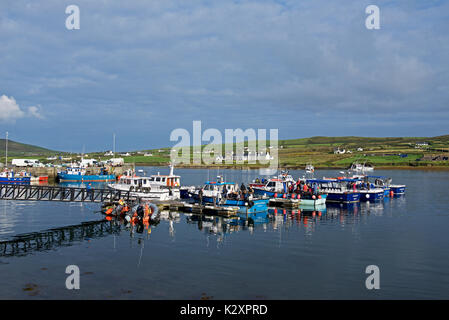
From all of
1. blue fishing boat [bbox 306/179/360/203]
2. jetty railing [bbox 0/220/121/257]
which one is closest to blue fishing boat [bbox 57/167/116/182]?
blue fishing boat [bbox 306/179/360/203]

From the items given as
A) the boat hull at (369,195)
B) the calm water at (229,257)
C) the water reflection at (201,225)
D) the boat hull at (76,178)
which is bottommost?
the calm water at (229,257)

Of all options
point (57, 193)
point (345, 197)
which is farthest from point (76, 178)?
point (345, 197)

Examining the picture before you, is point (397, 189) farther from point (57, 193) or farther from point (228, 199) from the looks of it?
point (57, 193)

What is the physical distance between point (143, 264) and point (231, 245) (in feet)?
27.7

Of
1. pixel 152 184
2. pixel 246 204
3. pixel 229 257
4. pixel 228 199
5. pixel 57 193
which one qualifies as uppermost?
pixel 152 184

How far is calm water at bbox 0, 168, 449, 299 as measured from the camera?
20.9 m

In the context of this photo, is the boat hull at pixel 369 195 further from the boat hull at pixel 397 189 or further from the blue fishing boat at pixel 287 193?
the blue fishing boat at pixel 287 193

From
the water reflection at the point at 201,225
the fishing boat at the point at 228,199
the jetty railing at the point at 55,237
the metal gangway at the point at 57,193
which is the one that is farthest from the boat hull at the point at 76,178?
the jetty railing at the point at 55,237

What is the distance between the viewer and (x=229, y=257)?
2777 centimetres

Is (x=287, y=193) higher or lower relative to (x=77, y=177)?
lower

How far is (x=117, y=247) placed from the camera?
30.7 meters

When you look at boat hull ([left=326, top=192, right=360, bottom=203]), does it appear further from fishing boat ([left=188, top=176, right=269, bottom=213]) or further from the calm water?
fishing boat ([left=188, top=176, right=269, bottom=213])

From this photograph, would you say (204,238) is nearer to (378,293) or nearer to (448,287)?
(378,293)

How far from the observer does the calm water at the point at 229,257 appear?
20859 mm
